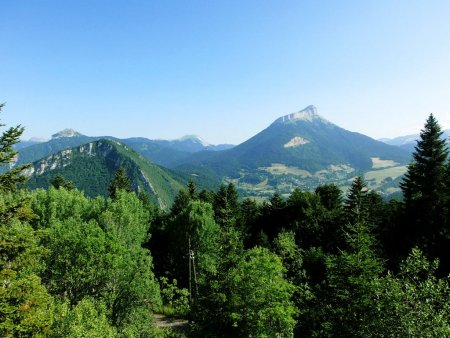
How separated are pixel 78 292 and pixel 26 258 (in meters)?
15.6

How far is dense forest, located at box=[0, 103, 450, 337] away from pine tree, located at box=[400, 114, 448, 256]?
0.12 meters

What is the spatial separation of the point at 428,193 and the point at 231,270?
27424 millimetres

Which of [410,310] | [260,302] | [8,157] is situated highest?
[8,157]

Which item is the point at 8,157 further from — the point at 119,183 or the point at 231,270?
the point at 119,183

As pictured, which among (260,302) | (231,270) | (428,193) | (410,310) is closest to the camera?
(410,310)

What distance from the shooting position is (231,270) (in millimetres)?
26922

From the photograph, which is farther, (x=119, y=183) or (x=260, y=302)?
(x=119, y=183)

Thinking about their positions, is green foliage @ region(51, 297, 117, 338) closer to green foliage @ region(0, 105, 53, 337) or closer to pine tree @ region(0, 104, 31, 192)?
green foliage @ region(0, 105, 53, 337)

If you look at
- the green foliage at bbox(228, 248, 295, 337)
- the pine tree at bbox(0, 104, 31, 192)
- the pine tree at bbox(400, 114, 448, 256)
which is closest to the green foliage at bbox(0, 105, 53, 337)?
the pine tree at bbox(0, 104, 31, 192)

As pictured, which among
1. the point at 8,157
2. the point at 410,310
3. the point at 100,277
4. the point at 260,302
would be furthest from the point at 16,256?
the point at 410,310

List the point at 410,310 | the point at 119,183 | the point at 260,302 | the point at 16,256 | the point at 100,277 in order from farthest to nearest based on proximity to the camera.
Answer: the point at 119,183 < the point at 100,277 < the point at 260,302 < the point at 16,256 < the point at 410,310

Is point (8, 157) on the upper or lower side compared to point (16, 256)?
upper

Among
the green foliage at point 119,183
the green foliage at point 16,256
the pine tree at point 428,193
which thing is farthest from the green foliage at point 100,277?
the green foliage at point 119,183

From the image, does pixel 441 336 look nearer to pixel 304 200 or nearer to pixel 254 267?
pixel 254 267
